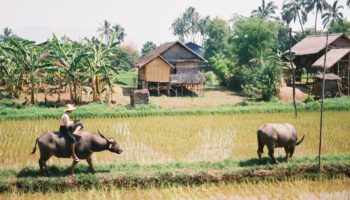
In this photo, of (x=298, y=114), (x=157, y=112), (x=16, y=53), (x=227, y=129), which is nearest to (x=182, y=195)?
(x=227, y=129)

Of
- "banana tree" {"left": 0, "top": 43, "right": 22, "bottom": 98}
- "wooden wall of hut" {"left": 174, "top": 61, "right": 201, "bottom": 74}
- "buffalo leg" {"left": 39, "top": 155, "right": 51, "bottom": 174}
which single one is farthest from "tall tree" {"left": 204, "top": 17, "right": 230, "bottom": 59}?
"buffalo leg" {"left": 39, "top": 155, "right": 51, "bottom": 174}

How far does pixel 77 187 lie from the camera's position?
8781 mm

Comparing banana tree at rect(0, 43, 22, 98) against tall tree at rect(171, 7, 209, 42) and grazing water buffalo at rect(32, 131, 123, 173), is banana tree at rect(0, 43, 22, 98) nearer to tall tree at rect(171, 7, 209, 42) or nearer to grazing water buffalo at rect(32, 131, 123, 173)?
grazing water buffalo at rect(32, 131, 123, 173)

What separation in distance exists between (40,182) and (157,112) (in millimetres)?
11021

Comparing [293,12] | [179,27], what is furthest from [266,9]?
[179,27]

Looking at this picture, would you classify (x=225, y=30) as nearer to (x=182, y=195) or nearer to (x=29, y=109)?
(x=29, y=109)

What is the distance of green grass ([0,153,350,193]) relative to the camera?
872cm

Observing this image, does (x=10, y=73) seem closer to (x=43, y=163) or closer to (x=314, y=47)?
(x=43, y=163)

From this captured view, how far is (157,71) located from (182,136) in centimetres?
1375

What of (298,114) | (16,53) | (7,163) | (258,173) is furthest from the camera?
(16,53)

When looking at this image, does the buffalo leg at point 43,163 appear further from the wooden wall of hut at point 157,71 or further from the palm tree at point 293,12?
the palm tree at point 293,12

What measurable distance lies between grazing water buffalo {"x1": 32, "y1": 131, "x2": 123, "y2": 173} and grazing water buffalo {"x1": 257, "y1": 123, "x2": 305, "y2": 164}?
3.75m

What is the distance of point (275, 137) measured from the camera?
10.1 metres

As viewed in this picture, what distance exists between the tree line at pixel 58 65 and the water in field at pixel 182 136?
4.41m
